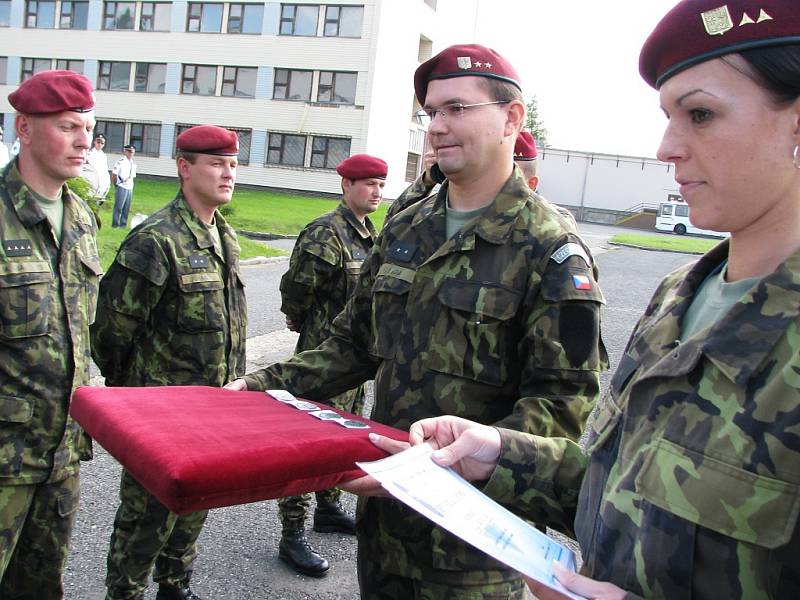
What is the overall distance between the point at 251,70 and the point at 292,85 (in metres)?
2.43

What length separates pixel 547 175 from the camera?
48.0m

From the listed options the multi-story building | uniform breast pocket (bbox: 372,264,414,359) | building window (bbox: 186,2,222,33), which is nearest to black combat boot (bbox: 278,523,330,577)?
uniform breast pocket (bbox: 372,264,414,359)

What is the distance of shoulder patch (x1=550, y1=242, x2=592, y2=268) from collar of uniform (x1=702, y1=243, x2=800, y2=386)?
95 centimetres

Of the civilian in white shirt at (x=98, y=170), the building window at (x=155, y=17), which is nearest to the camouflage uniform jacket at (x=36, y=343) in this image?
the civilian in white shirt at (x=98, y=170)

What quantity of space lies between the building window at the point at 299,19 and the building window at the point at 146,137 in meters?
8.48

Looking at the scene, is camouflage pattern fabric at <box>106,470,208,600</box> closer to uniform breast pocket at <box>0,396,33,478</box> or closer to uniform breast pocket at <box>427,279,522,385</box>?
uniform breast pocket at <box>0,396,33,478</box>

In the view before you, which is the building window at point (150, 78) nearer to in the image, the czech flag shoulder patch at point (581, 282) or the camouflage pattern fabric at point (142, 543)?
the camouflage pattern fabric at point (142, 543)

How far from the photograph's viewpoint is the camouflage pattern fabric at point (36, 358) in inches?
110

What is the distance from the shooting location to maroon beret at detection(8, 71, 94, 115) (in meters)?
3.07

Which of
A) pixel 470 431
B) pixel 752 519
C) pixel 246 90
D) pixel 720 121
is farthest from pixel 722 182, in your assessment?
pixel 246 90

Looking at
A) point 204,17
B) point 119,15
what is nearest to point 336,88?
point 204,17

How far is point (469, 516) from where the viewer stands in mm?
1280

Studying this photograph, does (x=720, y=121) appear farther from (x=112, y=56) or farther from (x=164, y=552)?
(x=112, y=56)

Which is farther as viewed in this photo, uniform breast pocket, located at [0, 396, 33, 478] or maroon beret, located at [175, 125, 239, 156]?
maroon beret, located at [175, 125, 239, 156]
